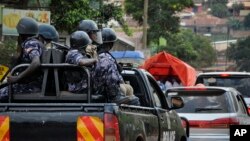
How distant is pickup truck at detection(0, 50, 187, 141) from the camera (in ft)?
23.7

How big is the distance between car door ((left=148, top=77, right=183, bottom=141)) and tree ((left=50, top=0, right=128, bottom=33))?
1568cm

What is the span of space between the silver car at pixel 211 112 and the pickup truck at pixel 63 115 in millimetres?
4512

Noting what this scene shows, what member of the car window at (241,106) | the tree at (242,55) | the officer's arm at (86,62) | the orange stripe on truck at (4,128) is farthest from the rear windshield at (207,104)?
the tree at (242,55)

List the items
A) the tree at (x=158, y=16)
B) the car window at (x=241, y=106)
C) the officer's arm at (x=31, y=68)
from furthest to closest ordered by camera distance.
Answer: the tree at (x=158, y=16), the car window at (x=241, y=106), the officer's arm at (x=31, y=68)

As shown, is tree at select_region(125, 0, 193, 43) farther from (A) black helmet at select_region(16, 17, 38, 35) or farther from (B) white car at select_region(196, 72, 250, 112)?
(A) black helmet at select_region(16, 17, 38, 35)

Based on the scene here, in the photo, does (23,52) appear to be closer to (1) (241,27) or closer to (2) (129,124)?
(2) (129,124)

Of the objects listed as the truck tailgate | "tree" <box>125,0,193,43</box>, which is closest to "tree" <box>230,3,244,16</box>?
"tree" <box>125,0,193,43</box>

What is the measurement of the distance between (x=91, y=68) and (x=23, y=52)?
0.99m

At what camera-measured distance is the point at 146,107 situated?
905 centimetres

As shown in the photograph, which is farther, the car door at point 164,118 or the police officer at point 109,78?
the car door at point 164,118

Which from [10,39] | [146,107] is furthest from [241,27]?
[146,107]

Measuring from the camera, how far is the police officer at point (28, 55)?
8023 mm

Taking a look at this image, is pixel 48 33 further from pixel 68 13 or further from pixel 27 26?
pixel 68 13

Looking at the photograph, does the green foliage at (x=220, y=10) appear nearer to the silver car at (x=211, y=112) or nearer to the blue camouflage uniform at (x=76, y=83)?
the silver car at (x=211, y=112)
